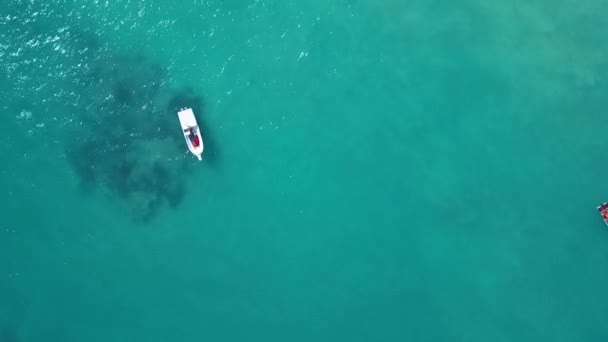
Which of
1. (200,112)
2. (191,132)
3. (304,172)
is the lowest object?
(304,172)

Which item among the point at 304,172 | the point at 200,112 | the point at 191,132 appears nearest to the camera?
the point at 191,132

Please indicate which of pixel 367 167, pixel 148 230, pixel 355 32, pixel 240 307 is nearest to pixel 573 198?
pixel 367 167

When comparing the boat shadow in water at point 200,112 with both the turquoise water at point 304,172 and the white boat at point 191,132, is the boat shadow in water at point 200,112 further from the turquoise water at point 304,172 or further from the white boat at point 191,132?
the white boat at point 191,132

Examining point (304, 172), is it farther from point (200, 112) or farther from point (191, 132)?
point (200, 112)

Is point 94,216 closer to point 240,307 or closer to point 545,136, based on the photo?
point 240,307

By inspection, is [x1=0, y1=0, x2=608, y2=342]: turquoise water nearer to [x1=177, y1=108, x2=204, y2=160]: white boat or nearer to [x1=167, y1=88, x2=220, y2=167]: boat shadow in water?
[x1=167, y1=88, x2=220, y2=167]: boat shadow in water

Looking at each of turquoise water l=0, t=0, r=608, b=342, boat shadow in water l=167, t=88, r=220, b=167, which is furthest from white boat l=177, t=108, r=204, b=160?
turquoise water l=0, t=0, r=608, b=342

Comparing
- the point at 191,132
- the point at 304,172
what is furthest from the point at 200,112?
the point at 304,172
